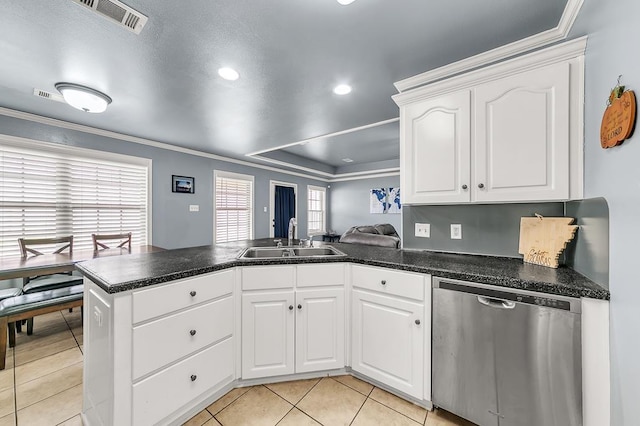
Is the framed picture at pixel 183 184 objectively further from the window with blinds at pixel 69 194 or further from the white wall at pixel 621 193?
the white wall at pixel 621 193

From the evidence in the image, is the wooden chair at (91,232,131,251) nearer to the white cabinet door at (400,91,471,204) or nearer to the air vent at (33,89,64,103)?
the air vent at (33,89,64,103)

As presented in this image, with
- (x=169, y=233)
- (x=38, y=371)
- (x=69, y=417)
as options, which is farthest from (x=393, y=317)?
(x=169, y=233)

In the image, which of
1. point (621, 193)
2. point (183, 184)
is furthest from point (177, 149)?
point (621, 193)

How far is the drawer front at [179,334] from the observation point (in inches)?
47.8

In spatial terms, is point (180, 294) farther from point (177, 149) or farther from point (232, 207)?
point (232, 207)

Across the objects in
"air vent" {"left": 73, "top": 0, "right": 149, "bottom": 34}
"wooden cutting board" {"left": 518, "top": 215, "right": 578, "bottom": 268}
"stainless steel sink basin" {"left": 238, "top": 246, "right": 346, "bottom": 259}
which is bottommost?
"stainless steel sink basin" {"left": 238, "top": 246, "right": 346, "bottom": 259}

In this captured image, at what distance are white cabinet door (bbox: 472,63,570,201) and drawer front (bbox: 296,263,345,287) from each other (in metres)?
1.07

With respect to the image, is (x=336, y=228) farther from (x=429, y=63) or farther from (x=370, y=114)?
(x=429, y=63)

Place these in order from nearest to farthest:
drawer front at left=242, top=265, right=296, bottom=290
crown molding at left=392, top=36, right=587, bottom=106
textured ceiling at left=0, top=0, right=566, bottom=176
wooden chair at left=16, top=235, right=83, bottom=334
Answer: crown molding at left=392, top=36, right=587, bottom=106, textured ceiling at left=0, top=0, right=566, bottom=176, drawer front at left=242, top=265, right=296, bottom=290, wooden chair at left=16, top=235, right=83, bottom=334

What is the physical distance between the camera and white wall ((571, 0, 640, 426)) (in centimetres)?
83

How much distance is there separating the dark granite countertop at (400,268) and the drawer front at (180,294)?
44 millimetres

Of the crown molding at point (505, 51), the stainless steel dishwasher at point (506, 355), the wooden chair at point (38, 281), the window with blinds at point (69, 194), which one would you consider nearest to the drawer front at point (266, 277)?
the stainless steel dishwasher at point (506, 355)

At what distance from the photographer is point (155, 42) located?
1.72 meters

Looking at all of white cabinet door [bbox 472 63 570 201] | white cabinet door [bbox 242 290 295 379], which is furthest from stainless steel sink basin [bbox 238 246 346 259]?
white cabinet door [bbox 472 63 570 201]
